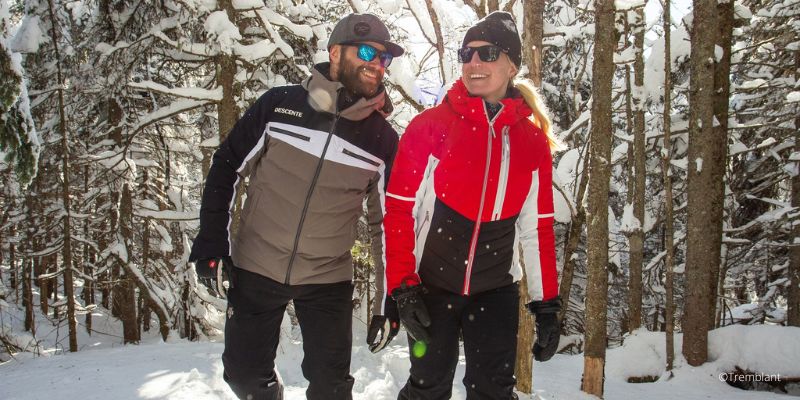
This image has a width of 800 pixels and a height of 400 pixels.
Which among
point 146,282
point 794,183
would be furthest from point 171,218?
point 794,183

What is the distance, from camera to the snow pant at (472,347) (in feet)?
8.83

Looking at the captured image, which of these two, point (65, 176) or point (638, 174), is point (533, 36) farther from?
point (65, 176)

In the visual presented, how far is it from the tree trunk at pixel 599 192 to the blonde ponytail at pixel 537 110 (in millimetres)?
2991

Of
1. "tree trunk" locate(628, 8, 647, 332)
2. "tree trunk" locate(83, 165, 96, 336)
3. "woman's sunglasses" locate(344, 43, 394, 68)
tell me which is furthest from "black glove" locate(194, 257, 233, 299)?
"tree trunk" locate(83, 165, 96, 336)

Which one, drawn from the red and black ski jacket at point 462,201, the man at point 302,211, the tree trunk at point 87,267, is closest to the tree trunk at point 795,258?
the red and black ski jacket at point 462,201

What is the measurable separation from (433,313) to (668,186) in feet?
23.7

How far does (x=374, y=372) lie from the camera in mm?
6352

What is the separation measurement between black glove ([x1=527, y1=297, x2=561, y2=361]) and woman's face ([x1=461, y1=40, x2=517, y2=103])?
124 centimetres

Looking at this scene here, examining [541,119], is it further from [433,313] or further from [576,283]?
[576,283]

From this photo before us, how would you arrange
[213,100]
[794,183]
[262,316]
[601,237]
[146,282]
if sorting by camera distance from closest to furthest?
[262,316] < [601,237] < [213,100] < [794,183] < [146,282]

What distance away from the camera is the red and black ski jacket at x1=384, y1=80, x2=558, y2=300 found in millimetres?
2719

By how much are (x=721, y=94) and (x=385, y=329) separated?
8.37 metres

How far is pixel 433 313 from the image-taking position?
2.79 metres

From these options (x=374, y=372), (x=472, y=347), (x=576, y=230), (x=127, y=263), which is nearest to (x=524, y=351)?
(x=374, y=372)
